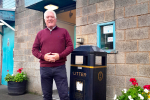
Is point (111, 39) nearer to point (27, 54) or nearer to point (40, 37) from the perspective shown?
point (40, 37)

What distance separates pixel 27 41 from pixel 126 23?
12.7 ft

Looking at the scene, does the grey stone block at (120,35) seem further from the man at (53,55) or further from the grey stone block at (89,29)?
the man at (53,55)

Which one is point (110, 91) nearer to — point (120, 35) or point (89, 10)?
point (120, 35)

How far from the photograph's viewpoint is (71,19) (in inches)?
243

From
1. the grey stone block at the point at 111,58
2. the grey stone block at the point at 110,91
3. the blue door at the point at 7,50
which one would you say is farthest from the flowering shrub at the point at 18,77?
the grey stone block at the point at 111,58

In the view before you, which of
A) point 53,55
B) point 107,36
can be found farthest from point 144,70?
point 53,55

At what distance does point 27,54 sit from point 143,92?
443cm

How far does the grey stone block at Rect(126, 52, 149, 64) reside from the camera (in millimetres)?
3210

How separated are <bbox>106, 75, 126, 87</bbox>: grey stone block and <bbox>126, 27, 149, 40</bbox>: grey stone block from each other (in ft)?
2.91

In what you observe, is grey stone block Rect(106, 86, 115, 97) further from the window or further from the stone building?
the window

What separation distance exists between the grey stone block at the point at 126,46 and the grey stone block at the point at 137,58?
0.41 feet

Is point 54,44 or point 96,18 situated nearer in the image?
point 54,44

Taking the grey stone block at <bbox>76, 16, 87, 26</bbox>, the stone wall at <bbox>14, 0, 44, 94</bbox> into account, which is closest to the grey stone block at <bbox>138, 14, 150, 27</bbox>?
the grey stone block at <bbox>76, 16, 87, 26</bbox>

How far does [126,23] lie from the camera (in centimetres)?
352
